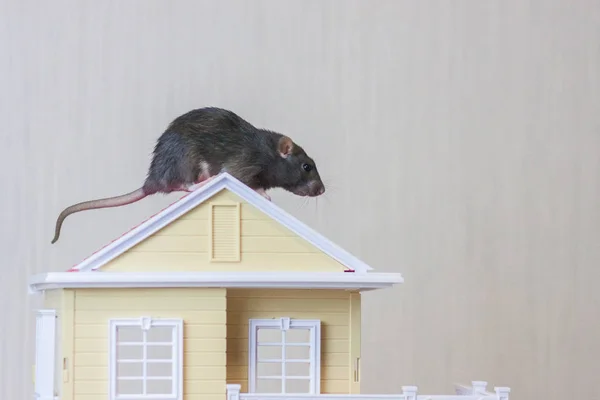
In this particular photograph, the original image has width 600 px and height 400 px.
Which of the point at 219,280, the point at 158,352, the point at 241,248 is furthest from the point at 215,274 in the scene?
the point at 158,352

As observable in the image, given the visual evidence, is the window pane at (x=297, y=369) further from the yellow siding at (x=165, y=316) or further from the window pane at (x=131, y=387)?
the yellow siding at (x=165, y=316)

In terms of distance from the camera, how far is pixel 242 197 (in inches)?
321

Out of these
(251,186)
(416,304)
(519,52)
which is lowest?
(416,304)

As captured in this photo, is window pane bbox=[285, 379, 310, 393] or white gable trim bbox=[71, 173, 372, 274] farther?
window pane bbox=[285, 379, 310, 393]

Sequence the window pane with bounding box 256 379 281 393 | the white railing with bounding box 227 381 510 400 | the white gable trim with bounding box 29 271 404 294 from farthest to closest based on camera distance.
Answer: the window pane with bounding box 256 379 281 393 < the white gable trim with bounding box 29 271 404 294 < the white railing with bounding box 227 381 510 400

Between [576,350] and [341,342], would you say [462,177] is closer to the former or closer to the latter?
[576,350]

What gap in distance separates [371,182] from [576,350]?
116 inches

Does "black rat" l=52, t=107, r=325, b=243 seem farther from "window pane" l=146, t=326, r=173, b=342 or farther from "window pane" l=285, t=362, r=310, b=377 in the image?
"window pane" l=285, t=362, r=310, b=377

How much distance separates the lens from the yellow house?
311 inches

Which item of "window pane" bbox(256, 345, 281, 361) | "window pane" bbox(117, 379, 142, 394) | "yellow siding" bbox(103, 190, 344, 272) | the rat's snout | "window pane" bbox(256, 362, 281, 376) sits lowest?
"window pane" bbox(117, 379, 142, 394)

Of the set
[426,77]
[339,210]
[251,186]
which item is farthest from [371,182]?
[251,186]

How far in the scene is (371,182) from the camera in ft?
40.5

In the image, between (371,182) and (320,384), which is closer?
(320,384)

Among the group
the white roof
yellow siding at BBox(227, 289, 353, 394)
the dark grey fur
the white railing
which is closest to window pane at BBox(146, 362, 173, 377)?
the dark grey fur
